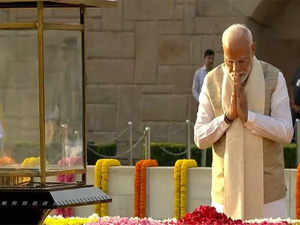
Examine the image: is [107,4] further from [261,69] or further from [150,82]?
[150,82]

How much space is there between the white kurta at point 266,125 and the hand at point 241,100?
0.03m

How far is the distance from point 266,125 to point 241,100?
0.19m

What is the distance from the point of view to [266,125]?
7.52 metres

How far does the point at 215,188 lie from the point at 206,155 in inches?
290

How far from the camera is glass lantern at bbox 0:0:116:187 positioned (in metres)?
5.92

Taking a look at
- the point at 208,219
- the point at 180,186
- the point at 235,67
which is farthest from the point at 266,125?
the point at 180,186

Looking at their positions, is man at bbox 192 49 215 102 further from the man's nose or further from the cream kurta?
the man's nose

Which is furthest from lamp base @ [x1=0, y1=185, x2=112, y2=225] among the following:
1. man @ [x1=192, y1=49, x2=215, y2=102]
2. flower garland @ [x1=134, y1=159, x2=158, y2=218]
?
man @ [x1=192, y1=49, x2=215, y2=102]

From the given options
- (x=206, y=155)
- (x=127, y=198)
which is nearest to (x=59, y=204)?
(x=127, y=198)

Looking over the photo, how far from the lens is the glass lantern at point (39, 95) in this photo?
5.92 meters

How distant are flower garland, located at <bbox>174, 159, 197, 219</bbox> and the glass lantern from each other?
6070mm

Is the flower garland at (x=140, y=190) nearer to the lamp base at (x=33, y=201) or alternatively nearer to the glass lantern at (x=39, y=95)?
the glass lantern at (x=39, y=95)

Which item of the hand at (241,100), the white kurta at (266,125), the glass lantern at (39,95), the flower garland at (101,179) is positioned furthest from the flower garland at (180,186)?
the glass lantern at (39,95)

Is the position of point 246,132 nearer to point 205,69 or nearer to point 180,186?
point 180,186
